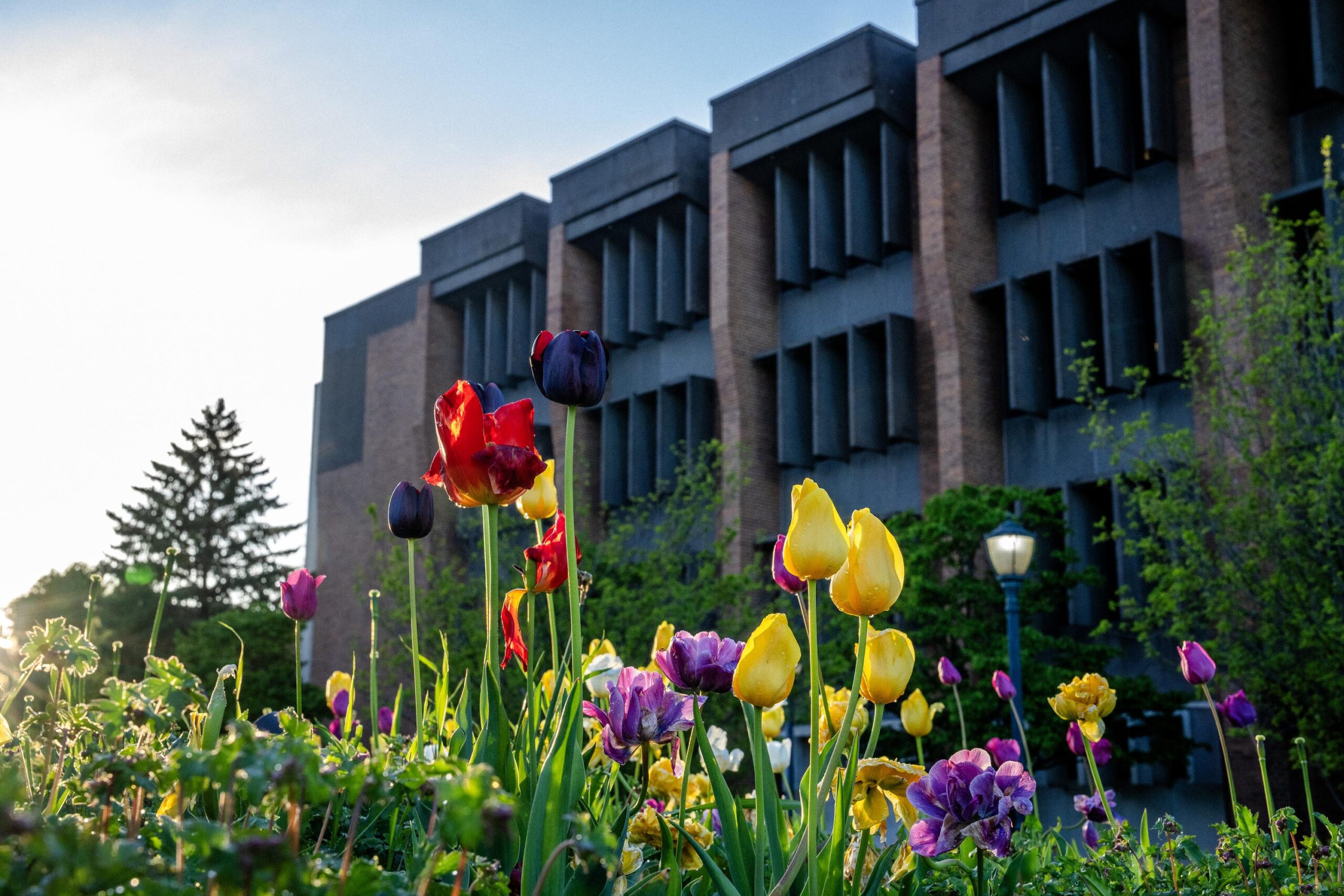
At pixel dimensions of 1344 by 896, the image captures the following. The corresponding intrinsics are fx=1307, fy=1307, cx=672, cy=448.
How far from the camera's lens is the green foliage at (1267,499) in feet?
47.2

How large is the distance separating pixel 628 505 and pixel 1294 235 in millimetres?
14413

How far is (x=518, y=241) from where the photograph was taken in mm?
31547

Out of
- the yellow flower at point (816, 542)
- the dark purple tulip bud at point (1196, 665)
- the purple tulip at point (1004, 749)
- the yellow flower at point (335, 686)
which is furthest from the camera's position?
the yellow flower at point (335, 686)

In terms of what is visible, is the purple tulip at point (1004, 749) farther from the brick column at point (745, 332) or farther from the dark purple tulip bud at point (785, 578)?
the brick column at point (745, 332)

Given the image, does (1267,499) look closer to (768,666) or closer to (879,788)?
(879,788)

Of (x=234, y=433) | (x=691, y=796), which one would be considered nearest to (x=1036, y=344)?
(x=691, y=796)

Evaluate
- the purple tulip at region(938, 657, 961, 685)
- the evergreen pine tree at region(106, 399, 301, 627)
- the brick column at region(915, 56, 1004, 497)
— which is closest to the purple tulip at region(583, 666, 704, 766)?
the purple tulip at region(938, 657, 961, 685)

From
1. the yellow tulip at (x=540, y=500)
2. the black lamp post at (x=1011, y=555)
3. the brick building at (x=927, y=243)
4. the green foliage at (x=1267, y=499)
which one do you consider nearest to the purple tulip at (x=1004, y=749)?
the yellow tulip at (x=540, y=500)

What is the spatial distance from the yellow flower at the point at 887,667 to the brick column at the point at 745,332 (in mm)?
22568

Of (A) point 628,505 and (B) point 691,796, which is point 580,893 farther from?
(A) point 628,505

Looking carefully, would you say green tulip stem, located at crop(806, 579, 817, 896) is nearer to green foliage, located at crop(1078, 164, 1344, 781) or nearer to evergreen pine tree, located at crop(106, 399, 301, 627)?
green foliage, located at crop(1078, 164, 1344, 781)

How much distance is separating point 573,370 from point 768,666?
0.72 metres

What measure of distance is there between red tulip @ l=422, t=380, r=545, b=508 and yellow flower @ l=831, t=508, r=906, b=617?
616mm

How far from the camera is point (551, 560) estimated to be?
285 centimetres
